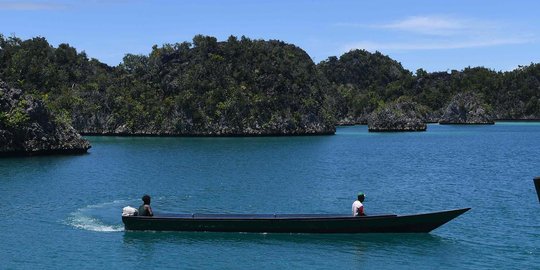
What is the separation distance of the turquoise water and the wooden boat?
51cm

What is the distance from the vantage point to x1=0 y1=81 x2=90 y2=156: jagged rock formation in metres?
87.0

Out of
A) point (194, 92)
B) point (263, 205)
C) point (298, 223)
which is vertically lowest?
point (263, 205)

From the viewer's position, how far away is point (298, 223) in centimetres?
3538

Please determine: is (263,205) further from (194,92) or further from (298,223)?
(194,92)

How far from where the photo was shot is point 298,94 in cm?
17950

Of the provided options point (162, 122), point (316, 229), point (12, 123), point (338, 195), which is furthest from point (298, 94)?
point (316, 229)

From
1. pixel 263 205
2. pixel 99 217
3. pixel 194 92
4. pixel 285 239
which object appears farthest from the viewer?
pixel 194 92

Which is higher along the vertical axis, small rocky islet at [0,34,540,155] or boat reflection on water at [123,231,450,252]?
small rocky islet at [0,34,540,155]

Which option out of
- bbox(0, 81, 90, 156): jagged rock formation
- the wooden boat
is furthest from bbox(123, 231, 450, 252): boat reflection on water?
bbox(0, 81, 90, 156): jagged rock formation

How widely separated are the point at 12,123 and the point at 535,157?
8220 cm

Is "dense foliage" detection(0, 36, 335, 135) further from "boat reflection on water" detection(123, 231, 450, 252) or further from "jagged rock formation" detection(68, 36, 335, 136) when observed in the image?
"boat reflection on water" detection(123, 231, 450, 252)

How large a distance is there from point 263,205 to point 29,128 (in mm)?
55571

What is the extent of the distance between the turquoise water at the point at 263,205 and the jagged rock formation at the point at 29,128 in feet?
16.8

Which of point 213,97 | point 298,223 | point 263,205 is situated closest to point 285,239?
point 298,223
